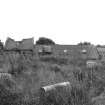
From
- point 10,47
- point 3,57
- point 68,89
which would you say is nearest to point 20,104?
point 68,89

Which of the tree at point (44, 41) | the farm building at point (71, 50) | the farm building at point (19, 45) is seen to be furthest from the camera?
the tree at point (44, 41)

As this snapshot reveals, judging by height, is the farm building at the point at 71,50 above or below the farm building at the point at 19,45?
below

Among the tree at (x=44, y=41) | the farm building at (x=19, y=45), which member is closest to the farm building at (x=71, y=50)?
the farm building at (x=19, y=45)

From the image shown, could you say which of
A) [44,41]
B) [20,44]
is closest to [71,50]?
[20,44]

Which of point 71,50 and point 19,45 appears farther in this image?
point 19,45

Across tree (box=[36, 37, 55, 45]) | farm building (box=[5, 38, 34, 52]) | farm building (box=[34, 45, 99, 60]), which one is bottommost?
farm building (box=[34, 45, 99, 60])

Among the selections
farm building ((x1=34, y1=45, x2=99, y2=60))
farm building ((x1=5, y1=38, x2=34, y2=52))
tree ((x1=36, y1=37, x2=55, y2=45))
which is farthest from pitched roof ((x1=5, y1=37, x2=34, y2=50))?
tree ((x1=36, y1=37, x2=55, y2=45))

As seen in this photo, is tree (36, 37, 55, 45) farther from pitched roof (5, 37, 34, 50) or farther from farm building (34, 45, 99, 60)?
farm building (34, 45, 99, 60)

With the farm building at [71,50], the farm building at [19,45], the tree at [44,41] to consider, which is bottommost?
the farm building at [71,50]

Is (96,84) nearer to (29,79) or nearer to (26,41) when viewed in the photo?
(29,79)

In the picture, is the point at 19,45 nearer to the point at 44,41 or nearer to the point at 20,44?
the point at 20,44

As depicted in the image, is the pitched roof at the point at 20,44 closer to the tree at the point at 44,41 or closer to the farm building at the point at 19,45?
the farm building at the point at 19,45

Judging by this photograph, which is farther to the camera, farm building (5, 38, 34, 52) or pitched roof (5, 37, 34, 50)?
pitched roof (5, 37, 34, 50)

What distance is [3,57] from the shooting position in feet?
38.3
